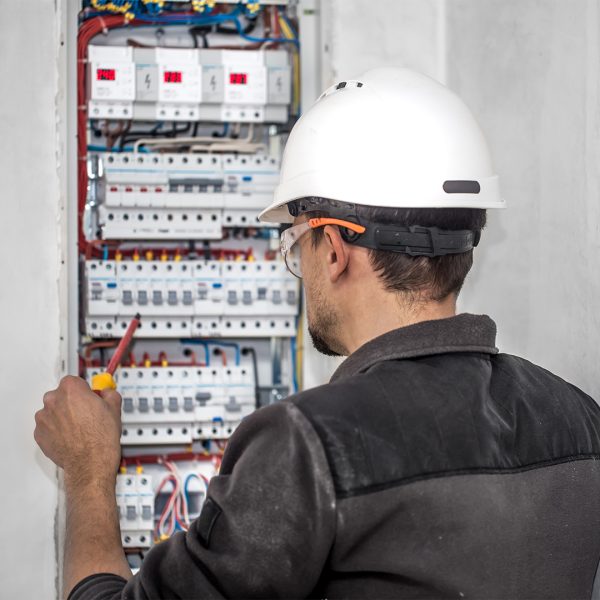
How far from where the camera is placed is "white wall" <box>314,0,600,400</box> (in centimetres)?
152

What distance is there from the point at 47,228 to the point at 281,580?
4.50 ft

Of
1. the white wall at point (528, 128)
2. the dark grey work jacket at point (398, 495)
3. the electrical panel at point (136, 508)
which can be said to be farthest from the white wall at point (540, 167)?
the electrical panel at point (136, 508)

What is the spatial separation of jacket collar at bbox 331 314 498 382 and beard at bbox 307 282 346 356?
14 centimetres

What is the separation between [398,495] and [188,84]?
1578 millimetres

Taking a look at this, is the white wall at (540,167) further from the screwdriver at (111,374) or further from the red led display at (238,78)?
the screwdriver at (111,374)

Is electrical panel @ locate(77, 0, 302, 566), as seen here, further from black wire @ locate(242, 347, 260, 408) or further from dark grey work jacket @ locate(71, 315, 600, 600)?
dark grey work jacket @ locate(71, 315, 600, 600)

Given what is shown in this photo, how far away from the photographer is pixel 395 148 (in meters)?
1.31

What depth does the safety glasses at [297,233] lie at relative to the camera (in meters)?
1.29

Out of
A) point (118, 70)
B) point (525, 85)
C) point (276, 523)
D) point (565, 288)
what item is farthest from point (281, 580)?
point (118, 70)

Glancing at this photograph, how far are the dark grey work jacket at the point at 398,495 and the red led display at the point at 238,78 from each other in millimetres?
1347

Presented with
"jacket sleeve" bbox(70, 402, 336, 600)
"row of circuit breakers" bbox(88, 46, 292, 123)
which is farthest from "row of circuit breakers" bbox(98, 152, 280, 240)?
"jacket sleeve" bbox(70, 402, 336, 600)

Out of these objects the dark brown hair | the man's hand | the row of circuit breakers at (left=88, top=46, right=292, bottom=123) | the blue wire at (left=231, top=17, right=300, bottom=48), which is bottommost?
the man's hand

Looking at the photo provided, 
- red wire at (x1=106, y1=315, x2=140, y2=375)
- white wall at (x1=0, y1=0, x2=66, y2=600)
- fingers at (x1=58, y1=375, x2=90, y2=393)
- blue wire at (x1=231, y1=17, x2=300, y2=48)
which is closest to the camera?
fingers at (x1=58, y1=375, x2=90, y2=393)

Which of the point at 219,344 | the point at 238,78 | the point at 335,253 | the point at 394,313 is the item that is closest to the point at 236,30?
the point at 238,78
